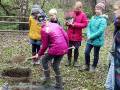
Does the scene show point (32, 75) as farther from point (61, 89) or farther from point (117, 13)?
point (117, 13)

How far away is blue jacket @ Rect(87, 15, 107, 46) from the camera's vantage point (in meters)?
8.05

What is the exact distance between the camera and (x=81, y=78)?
8094 millimetres

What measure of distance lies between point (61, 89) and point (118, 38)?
2.93 metres

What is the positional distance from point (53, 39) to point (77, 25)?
1.83 meters

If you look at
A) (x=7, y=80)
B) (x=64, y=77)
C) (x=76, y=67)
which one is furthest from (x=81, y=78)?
(x=7, y=80)

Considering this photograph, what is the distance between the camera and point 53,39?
22.3ft

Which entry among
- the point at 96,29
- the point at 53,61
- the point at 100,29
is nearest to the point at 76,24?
the point at 96,29

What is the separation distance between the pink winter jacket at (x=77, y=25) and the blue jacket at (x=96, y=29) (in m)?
0.34

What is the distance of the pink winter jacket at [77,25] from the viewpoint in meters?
8.57

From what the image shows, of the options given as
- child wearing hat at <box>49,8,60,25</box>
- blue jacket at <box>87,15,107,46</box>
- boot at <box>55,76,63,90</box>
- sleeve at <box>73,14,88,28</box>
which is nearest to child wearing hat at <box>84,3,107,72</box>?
blue jacket at <box>87,15,107,46</box>

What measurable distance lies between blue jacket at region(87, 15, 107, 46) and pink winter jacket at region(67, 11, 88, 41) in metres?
0.34

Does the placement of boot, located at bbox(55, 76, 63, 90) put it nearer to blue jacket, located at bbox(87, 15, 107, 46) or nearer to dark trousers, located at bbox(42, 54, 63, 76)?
dark trousers, located at bbox(42, 54, 63, 76)

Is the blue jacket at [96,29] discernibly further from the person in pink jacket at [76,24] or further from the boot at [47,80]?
the boot at [47,80]

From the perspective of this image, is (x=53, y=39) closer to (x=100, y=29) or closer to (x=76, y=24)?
(x=100, y=29)
